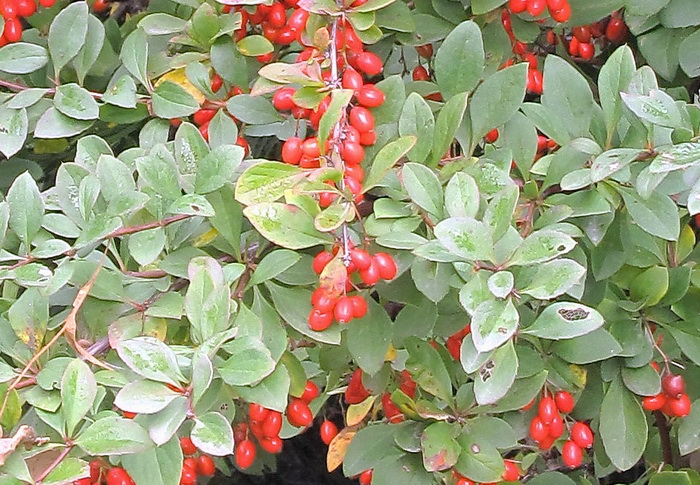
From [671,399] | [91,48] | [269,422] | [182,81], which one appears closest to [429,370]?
[269,422]

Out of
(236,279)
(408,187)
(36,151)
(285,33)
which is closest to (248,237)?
(236,279)

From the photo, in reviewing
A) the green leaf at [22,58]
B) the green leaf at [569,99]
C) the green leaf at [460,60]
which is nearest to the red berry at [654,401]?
the green leaf at [569,99]

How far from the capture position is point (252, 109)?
102cm

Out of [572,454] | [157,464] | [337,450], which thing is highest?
[157,464]

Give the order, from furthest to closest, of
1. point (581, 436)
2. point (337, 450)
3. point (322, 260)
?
point (337, 450), point (581, 436), point (322, 260)

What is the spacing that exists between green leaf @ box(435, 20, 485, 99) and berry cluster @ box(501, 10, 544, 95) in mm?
209

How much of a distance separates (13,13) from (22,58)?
6cm

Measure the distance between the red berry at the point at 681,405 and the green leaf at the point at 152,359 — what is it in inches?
26.5

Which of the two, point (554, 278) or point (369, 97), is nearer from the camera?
point (554, 278)

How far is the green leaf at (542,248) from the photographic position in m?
0.69

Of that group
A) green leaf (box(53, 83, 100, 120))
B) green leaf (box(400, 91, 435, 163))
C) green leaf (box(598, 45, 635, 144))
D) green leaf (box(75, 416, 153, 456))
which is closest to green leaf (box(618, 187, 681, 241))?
green leaf (box(598, 45, 635, 144))

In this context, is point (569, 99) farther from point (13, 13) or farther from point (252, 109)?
point (13, 13)

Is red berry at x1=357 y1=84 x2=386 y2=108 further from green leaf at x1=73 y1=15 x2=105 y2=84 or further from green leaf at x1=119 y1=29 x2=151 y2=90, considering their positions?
green leaf at x1=73 y1=15 x2=105 y2=84

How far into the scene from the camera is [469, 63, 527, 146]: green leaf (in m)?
0.91
